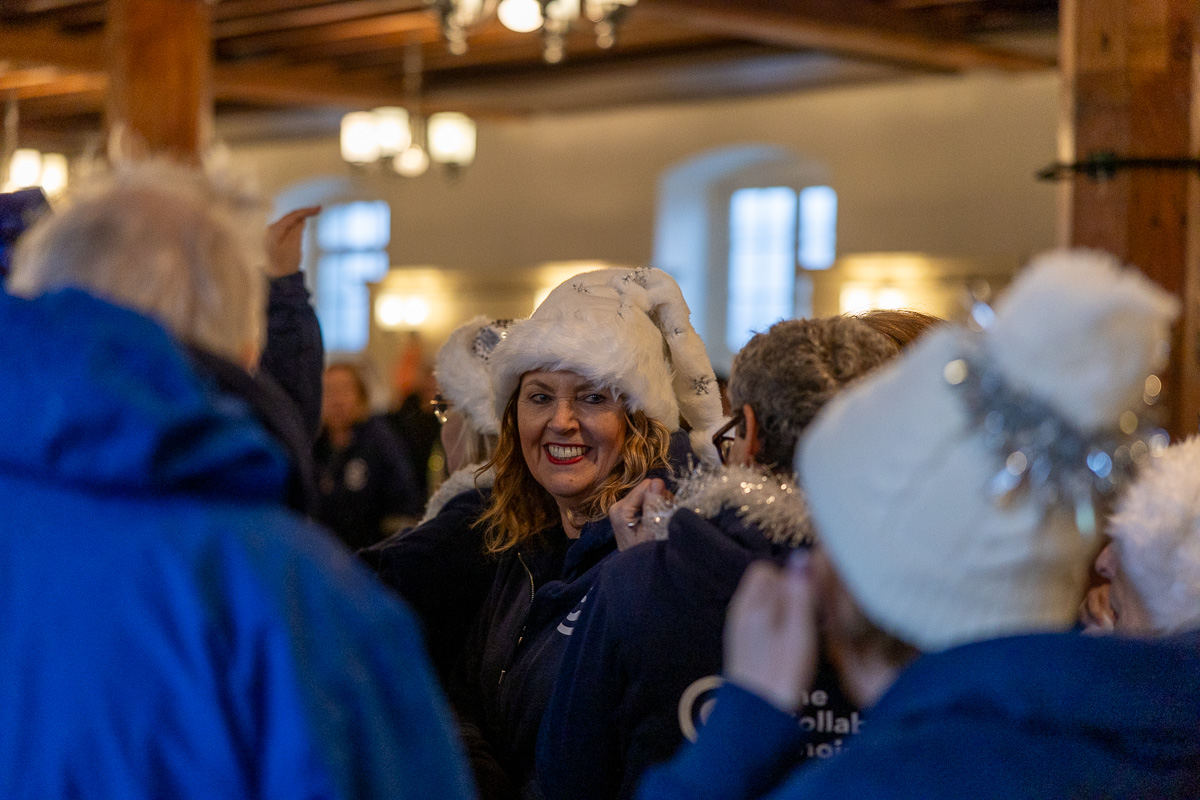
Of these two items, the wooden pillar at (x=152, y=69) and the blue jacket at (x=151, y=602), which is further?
the wooden pillar at (x=152, y=69)

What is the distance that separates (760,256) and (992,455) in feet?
36.1

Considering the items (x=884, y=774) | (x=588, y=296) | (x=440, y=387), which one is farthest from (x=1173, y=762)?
(x=440, y=387)

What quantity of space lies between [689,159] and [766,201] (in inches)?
32.8

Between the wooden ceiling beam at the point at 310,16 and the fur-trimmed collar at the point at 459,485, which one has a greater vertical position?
the wooden ceiling beam at the point at 310,16

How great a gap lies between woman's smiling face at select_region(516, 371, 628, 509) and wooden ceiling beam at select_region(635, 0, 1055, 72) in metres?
5.57

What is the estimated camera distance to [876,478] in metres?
1.23

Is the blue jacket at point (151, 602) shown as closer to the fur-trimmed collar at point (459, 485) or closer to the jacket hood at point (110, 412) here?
the jacket hood at point (110, 412)

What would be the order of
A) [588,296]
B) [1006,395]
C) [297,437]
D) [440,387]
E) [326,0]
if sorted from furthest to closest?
[326,0] < [440,387] < [588,296] < [297,437] < [1006,395]

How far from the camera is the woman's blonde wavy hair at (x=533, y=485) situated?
8.59 feet

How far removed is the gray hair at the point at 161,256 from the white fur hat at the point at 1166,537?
3.73ft

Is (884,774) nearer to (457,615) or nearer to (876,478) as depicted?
(876,478)

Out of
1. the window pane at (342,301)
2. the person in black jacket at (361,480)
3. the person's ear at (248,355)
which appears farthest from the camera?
the window pane at (342,301)

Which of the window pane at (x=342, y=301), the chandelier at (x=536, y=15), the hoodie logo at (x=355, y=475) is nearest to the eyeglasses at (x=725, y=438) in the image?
the hoodie logo at (x=355, y=475)

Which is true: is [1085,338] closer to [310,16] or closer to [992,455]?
[992,455]
